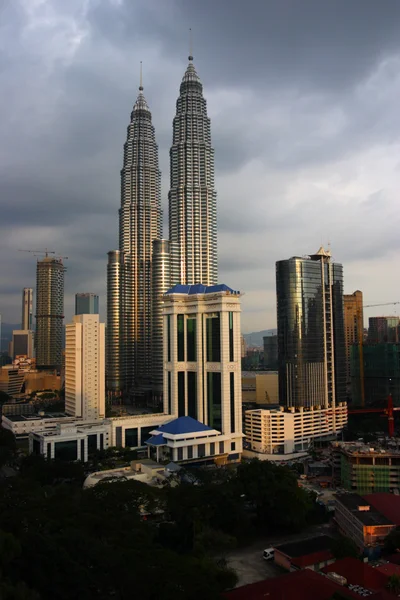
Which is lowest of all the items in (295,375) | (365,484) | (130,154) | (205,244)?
(365,484)

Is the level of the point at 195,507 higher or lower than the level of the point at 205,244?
lower

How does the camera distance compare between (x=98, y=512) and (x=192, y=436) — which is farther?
(x=192, y=436)

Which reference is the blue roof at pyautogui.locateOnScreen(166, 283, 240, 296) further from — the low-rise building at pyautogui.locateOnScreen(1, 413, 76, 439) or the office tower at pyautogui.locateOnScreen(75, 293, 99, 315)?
the office tower at pyautogui.locateOnScreen(75, 293, 99, 315)

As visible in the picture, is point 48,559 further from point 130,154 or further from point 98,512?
point 130,154

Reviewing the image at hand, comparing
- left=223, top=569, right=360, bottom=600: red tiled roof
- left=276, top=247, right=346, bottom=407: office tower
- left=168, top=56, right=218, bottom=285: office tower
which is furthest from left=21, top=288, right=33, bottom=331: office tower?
left=223, top=569, right=360, bottom=600: red tiled roof

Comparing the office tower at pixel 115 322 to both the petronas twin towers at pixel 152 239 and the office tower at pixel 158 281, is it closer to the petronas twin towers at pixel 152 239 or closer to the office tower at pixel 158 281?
the petronas twin towers at pixel 152 239

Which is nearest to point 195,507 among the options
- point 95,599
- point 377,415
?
point 95,599
